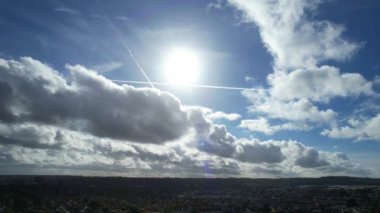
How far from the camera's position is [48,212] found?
169 m

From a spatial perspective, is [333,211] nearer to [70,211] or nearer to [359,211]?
[359,211]

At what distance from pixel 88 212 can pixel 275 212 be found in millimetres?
95811

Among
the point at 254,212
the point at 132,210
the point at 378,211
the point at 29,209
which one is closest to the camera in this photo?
the point at 378,211

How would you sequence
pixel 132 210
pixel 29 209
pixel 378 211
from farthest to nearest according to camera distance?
pixel 132 210 → pixel 29 209 → pixel 378 211

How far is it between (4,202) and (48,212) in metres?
37.4

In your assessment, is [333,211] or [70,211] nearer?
[70,211]

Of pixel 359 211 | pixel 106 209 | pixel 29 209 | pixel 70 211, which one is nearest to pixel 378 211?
pixel 359 211

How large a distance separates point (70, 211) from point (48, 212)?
15.1 meters

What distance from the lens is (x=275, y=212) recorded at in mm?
194125

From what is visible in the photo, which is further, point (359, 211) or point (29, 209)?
point (359, 211)

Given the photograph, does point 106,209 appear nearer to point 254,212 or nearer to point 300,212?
point 254,212

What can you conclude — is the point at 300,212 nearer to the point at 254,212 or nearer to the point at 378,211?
the point at 254,212

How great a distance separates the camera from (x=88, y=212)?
176500 mm

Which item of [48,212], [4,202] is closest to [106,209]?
[48,212]
